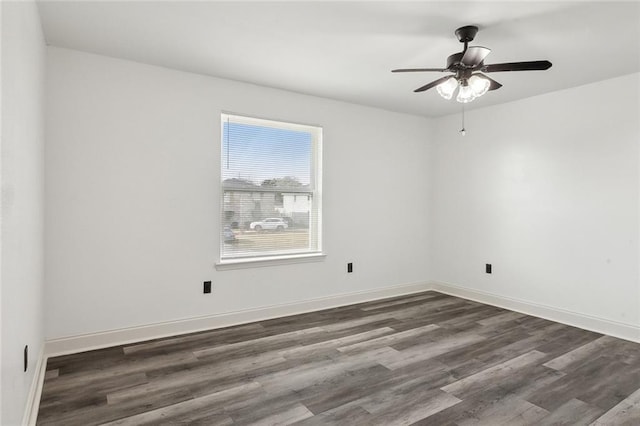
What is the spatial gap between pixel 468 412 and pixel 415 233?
10.5 ft

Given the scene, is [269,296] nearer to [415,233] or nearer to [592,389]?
[415,233]

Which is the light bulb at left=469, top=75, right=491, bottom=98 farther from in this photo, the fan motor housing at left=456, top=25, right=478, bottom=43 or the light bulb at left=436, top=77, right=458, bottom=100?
the fan motor housing at left=456, top=25, right=478, bottom=43

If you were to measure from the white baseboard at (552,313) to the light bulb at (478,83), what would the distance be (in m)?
2.71

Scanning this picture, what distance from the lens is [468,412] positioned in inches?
87.9

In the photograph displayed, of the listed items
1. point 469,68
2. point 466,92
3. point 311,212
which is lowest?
point 311,212

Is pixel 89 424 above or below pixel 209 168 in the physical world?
below

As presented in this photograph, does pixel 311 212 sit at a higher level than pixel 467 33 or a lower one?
lower

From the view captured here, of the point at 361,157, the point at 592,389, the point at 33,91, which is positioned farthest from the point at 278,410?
the point at 361,157

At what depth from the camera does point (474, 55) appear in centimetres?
247

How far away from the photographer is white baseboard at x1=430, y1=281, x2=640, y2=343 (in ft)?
11.6

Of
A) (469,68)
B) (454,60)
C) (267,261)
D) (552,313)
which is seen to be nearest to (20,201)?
(267,261)

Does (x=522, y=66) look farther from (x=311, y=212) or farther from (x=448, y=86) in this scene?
(x=311, y=212)

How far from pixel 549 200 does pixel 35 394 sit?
4807mm

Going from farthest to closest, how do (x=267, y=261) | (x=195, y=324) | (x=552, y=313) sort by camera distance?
(x=552, y=313)
(x=267, y=261)
(x=195, y=324)
